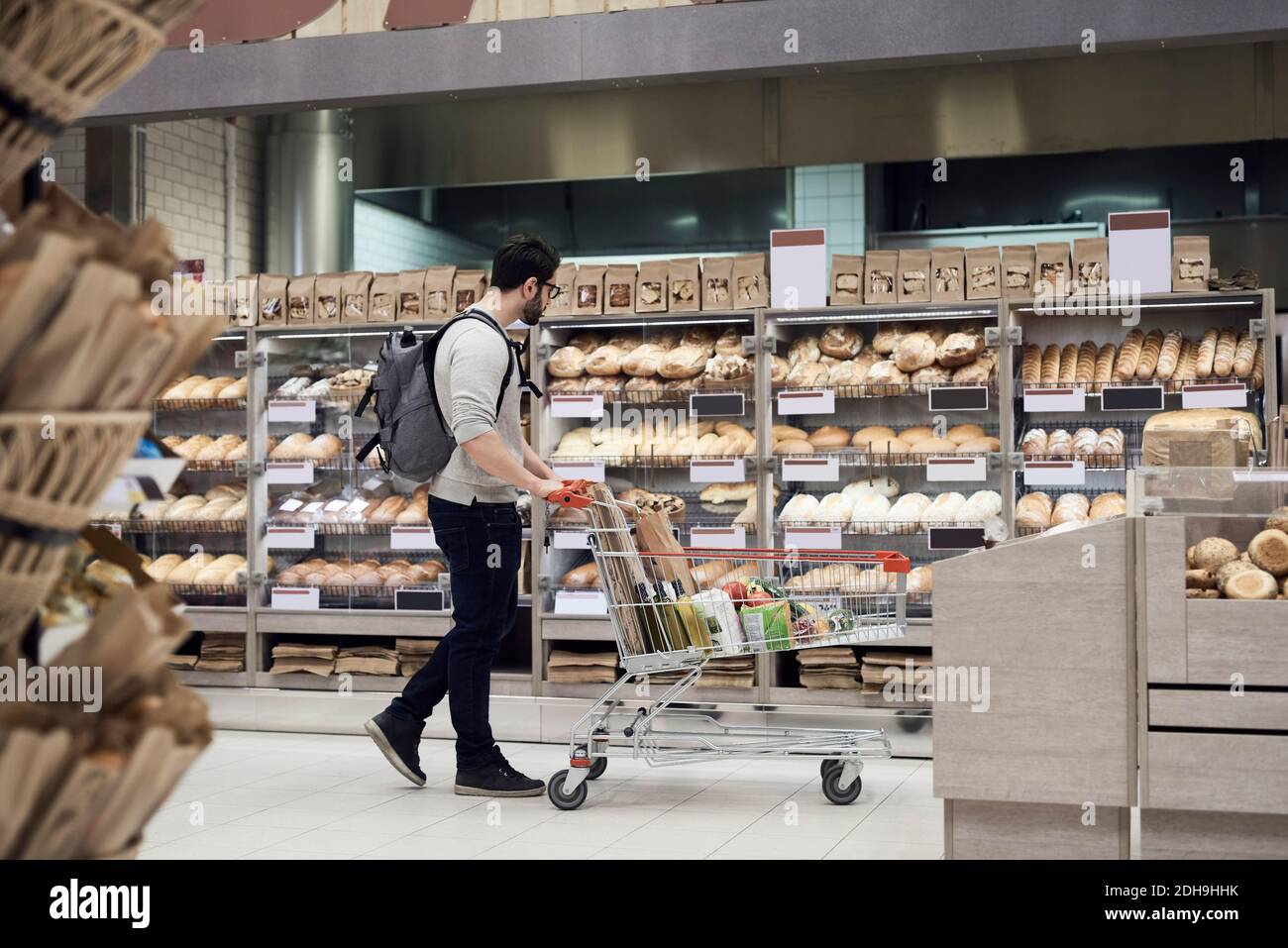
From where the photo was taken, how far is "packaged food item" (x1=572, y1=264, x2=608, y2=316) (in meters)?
5.98

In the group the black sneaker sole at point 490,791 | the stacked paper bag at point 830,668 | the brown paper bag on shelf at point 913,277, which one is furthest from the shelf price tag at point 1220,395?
the black sneaker sole at point 490,791

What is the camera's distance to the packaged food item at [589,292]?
19.6 feet

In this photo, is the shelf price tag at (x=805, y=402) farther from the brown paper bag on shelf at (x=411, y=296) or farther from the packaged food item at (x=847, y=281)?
the brown paper bag on shelf at (x=411, y=296)

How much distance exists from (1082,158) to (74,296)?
8.81 m

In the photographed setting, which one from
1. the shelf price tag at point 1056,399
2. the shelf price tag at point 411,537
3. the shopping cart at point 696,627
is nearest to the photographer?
the shopping cart at point 696,627

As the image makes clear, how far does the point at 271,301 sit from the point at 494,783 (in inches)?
116

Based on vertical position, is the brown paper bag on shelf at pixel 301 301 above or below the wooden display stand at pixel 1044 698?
above

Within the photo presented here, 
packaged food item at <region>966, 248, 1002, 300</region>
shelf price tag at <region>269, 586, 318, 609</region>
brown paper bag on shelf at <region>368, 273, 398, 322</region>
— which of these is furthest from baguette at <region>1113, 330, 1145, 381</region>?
shelf price tag at <region>269, 586, 318, 609</region>

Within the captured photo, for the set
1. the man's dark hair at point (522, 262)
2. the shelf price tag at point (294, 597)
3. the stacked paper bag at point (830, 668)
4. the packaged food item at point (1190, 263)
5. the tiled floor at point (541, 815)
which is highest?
the packaged food item at point (1190, 263)

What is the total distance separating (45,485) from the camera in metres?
1.11

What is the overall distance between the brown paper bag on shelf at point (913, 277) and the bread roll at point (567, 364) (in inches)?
58.2

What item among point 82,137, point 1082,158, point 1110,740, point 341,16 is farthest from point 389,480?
point 1082,158

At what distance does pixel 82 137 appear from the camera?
299 inches

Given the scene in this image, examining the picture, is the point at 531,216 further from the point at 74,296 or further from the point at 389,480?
the point at 74,296
